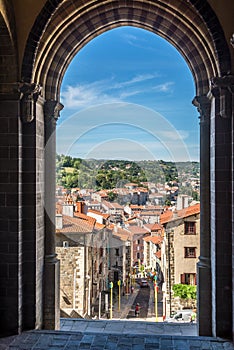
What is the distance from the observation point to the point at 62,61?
539cm

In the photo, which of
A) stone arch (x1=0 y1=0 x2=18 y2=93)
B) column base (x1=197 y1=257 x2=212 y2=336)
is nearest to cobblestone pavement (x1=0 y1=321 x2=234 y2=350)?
column base (x1=197 y1=257 x2=212 y2=336)

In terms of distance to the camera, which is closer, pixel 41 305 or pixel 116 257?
pixel 41 305

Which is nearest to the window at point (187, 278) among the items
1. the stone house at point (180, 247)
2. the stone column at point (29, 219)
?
the stone house at point (180, 247)

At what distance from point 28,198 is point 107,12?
3.05 m

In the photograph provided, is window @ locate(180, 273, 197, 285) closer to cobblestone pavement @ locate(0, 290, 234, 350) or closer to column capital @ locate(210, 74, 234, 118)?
cobblestone pavement @ locate(0, 290, 234, 350)

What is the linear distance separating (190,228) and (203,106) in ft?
7.55

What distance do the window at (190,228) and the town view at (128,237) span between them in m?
0.02

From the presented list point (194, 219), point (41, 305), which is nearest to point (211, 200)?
point (194, 219)

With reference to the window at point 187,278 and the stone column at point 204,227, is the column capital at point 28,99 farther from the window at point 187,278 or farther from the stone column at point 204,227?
the window at point 187,278

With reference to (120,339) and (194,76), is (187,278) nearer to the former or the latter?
(120,339)

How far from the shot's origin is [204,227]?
515 cm

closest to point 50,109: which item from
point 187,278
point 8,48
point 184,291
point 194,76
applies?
Result: point 8,48

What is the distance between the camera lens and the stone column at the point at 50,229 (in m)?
5.21

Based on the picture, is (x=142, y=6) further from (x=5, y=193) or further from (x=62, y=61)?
(x=5, y=193)
